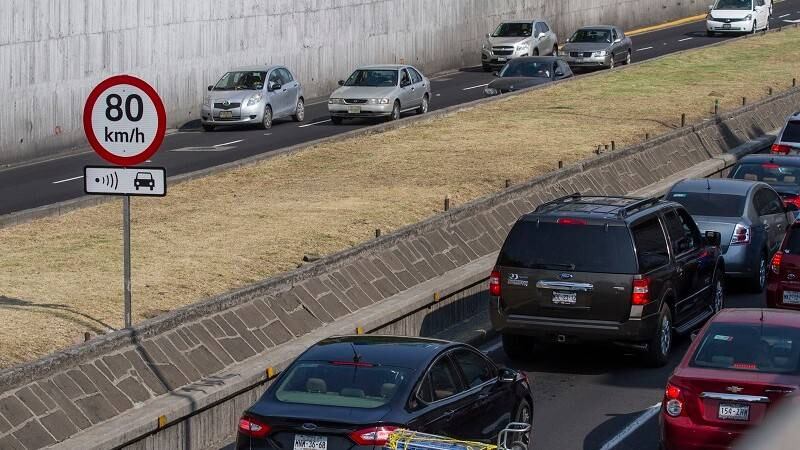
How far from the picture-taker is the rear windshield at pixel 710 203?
21.1 metres

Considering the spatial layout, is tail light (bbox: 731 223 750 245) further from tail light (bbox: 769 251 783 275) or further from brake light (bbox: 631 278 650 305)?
brake light (bbox: 631 278 650 305)

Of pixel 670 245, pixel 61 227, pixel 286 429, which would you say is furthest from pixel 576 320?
pixel 61 227

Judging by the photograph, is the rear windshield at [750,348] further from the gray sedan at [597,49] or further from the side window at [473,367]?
the gray sedan at [597,49]

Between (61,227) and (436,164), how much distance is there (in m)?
8.71

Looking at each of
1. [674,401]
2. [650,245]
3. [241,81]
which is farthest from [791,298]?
[241,81]

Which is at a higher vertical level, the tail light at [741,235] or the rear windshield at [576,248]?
the rear windshield at [576,248]

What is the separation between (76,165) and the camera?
114 feet

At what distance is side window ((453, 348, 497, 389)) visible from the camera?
11297 millimetres

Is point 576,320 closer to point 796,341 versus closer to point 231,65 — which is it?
point 796,341

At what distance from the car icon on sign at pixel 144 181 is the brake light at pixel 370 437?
4.38 metres

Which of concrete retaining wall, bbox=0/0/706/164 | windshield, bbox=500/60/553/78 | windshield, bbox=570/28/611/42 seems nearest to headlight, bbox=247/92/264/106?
concrete retaining wall, bbox=0/0/706/164

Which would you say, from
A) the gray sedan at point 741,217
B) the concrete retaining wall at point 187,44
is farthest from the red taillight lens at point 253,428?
the concrete retaining wall at point 187,44

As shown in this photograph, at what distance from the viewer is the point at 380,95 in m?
39.4

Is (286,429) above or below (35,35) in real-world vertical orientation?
below
